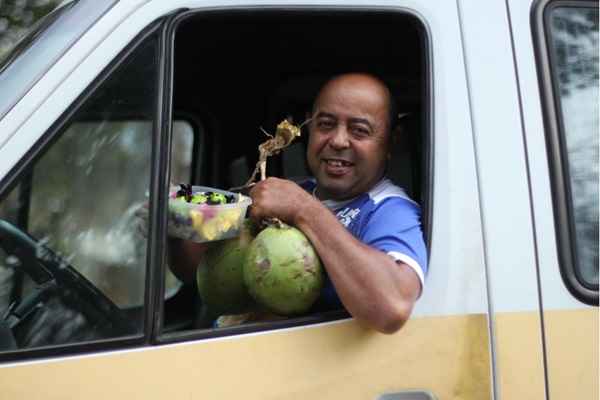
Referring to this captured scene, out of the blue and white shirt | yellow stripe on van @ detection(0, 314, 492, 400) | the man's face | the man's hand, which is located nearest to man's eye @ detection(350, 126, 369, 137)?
the man's face

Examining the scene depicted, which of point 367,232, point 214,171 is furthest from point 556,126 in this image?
point 214,171

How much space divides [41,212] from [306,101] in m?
1.58

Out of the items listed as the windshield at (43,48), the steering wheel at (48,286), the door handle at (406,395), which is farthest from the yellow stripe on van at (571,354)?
the windshield at (43,48)

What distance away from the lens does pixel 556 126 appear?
7.32ft

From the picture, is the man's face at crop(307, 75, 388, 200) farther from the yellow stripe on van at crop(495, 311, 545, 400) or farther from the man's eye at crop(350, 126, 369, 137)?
the yellow stripe on van at crop(495, 311, 545, 400)

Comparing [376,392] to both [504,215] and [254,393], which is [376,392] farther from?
[504,215]

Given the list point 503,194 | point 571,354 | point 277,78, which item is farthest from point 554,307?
point 277,78

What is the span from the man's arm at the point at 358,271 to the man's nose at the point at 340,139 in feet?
1.37

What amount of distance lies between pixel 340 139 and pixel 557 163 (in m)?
0.65

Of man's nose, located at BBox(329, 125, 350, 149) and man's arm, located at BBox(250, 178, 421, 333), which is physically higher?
man's nose, located at BBox(329, 125, 350, 149)

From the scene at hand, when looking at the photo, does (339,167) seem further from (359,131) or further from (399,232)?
(399,232)

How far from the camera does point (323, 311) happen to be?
2271 mm

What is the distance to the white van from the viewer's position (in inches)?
78.6

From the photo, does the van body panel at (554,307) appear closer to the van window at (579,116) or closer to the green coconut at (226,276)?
the van window at (579,116)
